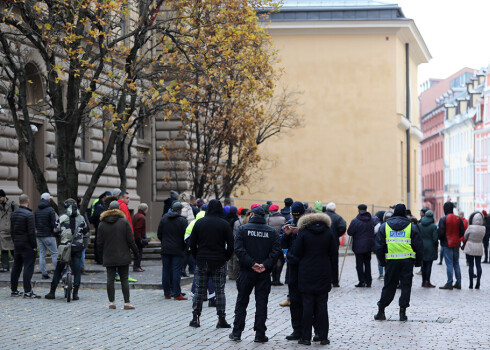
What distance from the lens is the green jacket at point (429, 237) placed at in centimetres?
2103

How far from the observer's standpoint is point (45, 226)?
63.6 feet

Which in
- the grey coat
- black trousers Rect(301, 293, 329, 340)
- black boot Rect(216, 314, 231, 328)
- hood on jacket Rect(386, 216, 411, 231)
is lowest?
black boot Rect(216, 314, 231, 328)

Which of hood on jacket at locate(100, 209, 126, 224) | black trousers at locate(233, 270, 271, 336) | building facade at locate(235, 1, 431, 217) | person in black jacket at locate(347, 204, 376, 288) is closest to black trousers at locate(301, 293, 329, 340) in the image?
black trousers at locate(233, 270, 271, 336)

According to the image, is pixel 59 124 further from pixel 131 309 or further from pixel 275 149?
pixel 275 149

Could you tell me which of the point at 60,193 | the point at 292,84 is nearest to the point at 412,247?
the point at 60,193

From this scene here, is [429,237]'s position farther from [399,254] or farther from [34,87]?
[34,87]

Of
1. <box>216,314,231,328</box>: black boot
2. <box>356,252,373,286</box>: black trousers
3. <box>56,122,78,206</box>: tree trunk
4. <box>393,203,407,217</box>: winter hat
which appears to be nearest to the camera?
<box>216,314,231,328</box>: black boot

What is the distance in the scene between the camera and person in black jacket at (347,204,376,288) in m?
21.3

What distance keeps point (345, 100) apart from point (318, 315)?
126 feet

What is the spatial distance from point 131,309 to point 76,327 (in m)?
2.30

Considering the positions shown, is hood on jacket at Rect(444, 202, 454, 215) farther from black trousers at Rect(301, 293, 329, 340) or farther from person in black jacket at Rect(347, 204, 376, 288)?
black trousers at Rect(301, 293, 329, 340)

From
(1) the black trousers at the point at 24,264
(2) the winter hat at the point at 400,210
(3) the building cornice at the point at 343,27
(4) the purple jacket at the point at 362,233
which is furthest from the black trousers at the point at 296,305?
(3) the building cornice at the point at 343,27

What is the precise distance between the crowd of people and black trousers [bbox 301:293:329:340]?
0.01m

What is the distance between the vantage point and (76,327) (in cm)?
1348
